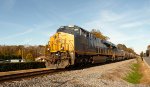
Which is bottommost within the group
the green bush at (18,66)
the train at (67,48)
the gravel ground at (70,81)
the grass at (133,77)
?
the grass at (133,77)

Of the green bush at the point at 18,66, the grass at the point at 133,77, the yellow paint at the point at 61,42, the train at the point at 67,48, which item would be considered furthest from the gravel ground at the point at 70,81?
the green bush at the point at 18,66

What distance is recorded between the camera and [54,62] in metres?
24.3

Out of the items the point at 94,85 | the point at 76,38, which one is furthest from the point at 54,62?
the point at 94,85

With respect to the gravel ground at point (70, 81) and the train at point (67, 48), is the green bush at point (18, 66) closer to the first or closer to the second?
the train at point (67, 48)

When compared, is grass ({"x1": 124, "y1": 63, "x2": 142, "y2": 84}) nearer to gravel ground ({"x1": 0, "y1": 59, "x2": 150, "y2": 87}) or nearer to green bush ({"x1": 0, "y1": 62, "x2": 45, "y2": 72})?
gravel ground ({"x1": 0, "y1": 59, "x2": 150, "y2": 87})

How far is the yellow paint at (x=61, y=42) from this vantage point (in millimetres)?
25058

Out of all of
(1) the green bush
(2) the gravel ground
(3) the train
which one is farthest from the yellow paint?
(1) the green bush

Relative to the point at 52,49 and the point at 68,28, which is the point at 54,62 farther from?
Result: the point at 68,28

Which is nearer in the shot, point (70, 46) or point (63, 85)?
point (63, 85)

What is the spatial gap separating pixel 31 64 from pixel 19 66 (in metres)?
2.31

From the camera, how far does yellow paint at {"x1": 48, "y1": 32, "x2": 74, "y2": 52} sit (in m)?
25.1

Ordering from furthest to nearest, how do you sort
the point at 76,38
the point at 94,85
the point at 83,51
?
the point at 83,51 → the point at 76,38 → the point at 94,85

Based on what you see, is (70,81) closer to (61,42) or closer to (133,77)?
(61,42)

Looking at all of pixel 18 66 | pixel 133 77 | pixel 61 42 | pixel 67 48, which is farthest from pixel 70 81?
pixel 18 66
